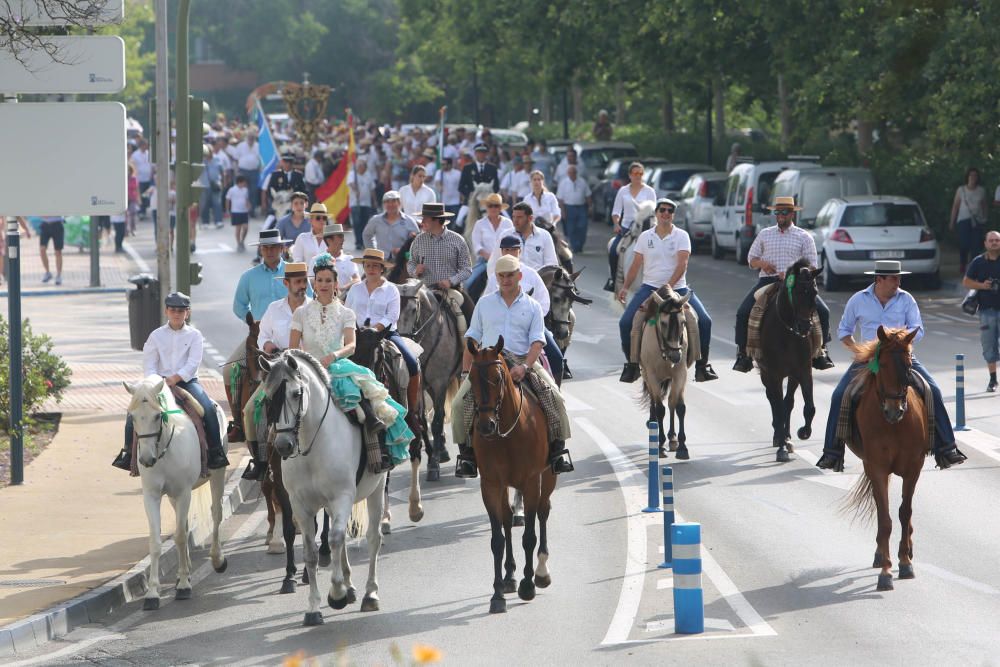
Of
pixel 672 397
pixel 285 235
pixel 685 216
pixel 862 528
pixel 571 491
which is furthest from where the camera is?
pixel 685 216

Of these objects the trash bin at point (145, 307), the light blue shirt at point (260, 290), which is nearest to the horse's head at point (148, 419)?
the light blue shirt at point (260, 290)

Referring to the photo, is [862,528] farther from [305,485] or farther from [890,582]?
[305,485]

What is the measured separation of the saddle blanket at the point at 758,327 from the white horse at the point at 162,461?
23.5ft

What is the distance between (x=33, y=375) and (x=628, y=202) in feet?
29.0

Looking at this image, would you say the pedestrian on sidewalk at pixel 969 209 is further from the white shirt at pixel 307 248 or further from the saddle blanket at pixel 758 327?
the white shirt at pixel 307 248

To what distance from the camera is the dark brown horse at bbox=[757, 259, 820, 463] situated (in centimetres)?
1689

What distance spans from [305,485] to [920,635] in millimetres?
4115

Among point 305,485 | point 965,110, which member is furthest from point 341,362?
point 965,110

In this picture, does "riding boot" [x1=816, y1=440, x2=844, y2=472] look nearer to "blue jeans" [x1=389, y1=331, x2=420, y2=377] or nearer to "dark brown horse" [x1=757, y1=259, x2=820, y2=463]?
"blue jeans" [x1=389, y1=331, x2=420, y2=377]

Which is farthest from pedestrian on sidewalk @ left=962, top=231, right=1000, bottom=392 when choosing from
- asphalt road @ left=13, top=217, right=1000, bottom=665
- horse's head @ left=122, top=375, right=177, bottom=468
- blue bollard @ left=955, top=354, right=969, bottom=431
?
horse's head @ left=122, top=375, right=177, bottom=468

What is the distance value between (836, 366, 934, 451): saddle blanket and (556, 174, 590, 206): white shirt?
2659 cm

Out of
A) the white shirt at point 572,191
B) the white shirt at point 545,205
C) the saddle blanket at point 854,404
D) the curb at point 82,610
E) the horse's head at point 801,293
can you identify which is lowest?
the curb at point 82,610

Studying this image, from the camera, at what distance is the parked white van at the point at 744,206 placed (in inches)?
1468

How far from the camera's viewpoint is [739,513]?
14133mm
